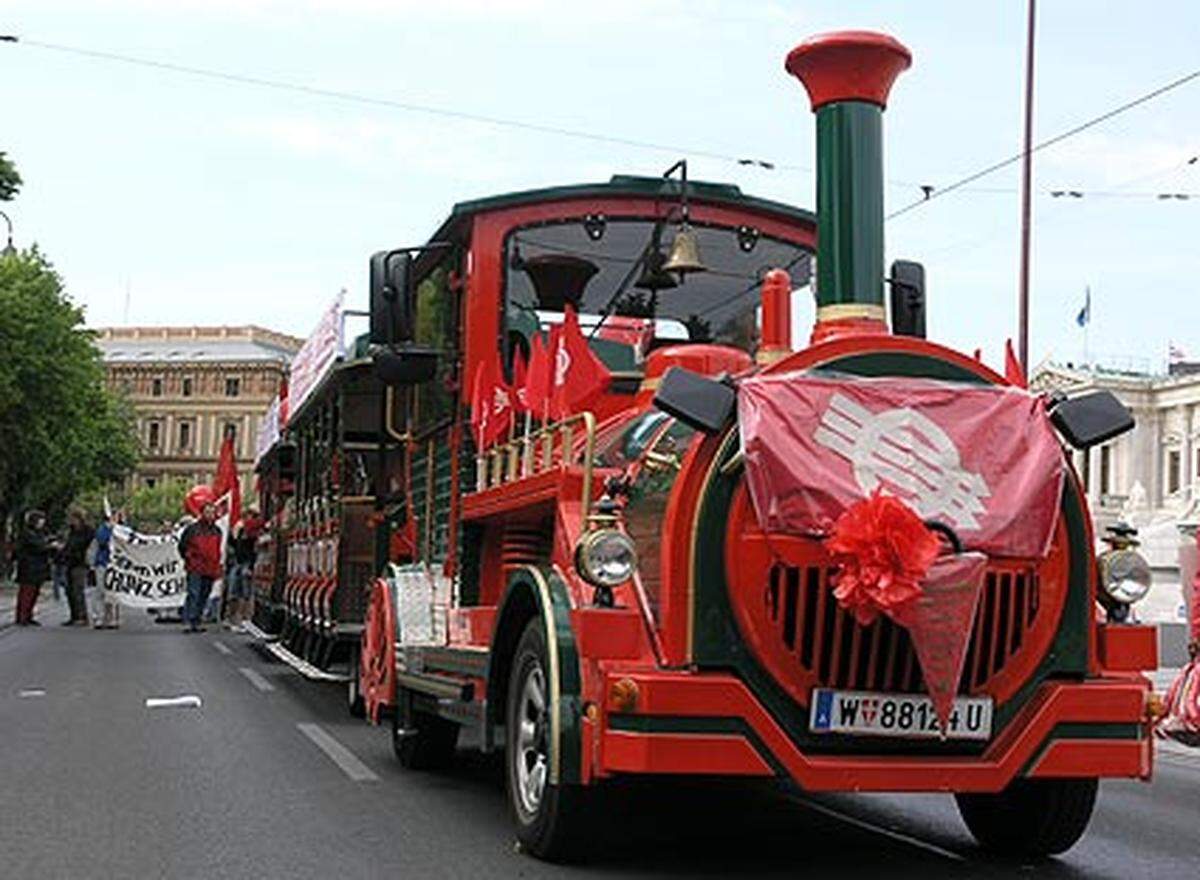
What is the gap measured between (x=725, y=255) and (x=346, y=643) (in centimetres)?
631

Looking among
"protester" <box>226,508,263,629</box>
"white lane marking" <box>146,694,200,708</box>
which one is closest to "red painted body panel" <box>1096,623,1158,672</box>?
"white lane marking" <box>146,694,200,708</box>

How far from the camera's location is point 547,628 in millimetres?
6223

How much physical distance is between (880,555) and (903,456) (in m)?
0.48

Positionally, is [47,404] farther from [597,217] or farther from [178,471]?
[178,471]

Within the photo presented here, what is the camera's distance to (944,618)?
18.6 ft

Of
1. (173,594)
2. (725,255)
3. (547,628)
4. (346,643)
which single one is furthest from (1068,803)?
(173,594)

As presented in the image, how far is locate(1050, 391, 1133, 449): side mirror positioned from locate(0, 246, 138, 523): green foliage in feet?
128

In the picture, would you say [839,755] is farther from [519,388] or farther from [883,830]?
[519,388]

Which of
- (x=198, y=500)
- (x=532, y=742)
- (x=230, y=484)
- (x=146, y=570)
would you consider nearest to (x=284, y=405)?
(x=198, y=500)

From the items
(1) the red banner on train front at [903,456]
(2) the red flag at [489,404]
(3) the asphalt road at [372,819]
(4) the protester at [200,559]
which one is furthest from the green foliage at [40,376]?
(1) the red banner on train front at [903,456]

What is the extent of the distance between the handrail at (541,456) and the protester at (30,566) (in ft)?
61.5

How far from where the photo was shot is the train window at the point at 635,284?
A: 899 cm

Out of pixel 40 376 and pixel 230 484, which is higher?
pixel 40 376

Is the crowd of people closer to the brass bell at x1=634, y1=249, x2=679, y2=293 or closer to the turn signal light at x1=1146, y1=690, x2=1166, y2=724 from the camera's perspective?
the brass bell at x1=634, y1=249, x2=679, y2=293
